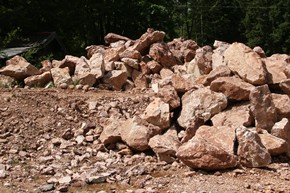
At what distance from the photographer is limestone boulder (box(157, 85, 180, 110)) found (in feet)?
27.9

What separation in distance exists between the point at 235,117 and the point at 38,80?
4.75 m

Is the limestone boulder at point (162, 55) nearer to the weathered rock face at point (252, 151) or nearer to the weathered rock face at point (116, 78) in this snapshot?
the weathered rock face at point (116, 78)

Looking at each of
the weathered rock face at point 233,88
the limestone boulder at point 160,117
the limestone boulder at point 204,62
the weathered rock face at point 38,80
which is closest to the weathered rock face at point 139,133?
the limestone boulder at point 160,117

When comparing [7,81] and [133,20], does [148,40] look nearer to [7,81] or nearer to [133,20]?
[7,81]

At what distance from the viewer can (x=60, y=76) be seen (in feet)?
34.8

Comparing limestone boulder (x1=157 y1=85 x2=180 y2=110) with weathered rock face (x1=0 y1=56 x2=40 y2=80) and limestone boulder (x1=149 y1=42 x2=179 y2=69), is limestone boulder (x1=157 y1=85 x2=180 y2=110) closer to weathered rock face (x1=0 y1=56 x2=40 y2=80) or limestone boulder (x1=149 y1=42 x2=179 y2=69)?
limestone boulder (x1=149 y1=42 x2=179 y2=69)

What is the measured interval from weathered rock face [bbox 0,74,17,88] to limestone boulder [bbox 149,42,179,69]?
3339mm

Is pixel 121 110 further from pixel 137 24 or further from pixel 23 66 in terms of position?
pixel 137 24

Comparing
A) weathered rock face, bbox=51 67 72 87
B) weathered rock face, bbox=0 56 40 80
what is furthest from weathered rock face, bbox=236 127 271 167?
weathered rock face, bbox=0 56 40 80

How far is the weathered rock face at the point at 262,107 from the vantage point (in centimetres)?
779

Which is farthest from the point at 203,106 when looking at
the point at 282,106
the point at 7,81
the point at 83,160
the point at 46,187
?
the point at 7,81

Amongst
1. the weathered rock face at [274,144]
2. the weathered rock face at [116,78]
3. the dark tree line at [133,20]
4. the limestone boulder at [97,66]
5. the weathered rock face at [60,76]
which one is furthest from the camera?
the dark tree line at [133,20]

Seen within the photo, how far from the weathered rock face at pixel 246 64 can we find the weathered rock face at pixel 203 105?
0.66 metres

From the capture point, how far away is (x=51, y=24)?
70.4ft
